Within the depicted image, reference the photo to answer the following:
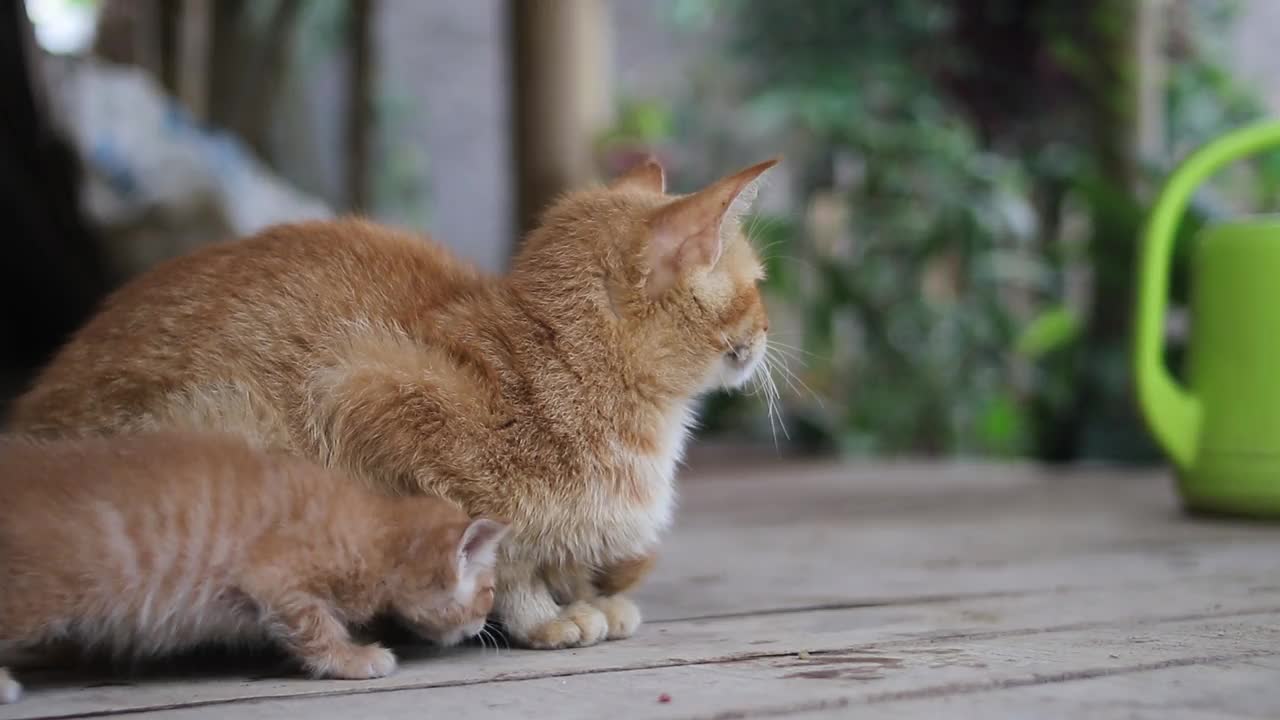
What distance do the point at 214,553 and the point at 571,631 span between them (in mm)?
310

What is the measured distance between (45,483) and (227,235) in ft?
7.30

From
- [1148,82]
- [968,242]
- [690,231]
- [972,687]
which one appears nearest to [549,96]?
[968,242]

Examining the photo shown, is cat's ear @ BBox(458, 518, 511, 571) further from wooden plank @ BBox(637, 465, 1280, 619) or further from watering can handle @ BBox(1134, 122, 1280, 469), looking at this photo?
watering can handle @ BBox(1134, 122, 1280, 469)

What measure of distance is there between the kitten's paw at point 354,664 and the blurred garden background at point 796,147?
4.88 feet

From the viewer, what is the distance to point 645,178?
1.23 meters

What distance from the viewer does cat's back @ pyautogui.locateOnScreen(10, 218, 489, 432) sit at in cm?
98

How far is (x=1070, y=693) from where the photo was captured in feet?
2.73

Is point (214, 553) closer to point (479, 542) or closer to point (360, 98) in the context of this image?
point (479, 542)

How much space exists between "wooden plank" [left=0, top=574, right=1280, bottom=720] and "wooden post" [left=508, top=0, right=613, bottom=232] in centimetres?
187

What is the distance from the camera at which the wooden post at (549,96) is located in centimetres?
289

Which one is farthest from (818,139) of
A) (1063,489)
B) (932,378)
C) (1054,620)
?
(1054,620)

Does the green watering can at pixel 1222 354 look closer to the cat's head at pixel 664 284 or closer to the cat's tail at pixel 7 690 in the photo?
the cat's head at pixel 664 284

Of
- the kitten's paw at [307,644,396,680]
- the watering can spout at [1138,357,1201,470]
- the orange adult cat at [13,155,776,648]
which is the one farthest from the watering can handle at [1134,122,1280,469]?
the kitten's paw at [307,644,396,680]

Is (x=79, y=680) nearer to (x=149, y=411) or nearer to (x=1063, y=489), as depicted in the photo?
(x=149, y=411)
